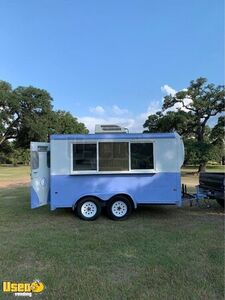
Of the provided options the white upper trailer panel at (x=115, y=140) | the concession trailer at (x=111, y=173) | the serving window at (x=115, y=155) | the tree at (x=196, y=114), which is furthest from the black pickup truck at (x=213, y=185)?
the tree at (x=196, y=114)

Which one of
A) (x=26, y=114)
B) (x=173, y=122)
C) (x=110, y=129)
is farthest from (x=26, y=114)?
(x=110, y=129)

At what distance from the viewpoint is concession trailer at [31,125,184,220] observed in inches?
344

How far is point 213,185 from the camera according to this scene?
32.1ft

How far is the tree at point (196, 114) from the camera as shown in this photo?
2902cm

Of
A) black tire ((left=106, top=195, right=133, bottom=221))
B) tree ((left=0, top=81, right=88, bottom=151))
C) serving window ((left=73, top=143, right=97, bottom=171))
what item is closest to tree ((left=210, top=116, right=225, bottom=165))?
black tire ((left=106, top=195, right=133, bottom=221))

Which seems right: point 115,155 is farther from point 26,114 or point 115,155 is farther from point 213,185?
point 26,114

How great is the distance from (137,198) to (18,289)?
15.4ft

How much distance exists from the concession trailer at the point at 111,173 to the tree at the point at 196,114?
20.5 m

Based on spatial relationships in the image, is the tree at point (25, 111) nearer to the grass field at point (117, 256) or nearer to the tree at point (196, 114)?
the tree at point (196, 114)

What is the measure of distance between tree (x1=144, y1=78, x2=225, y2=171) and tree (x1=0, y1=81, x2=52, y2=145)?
20495 mm

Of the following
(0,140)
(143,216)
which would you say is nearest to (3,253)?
(143,216)

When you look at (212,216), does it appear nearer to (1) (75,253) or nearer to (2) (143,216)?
(2) (143,216)

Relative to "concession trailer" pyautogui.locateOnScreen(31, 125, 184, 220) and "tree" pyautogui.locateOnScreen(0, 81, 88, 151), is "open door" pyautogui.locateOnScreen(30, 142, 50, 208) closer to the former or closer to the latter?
"concession trailer" pyautogui.locateOnScreen(31, 125, 184, 220)

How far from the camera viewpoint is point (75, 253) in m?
5.89
